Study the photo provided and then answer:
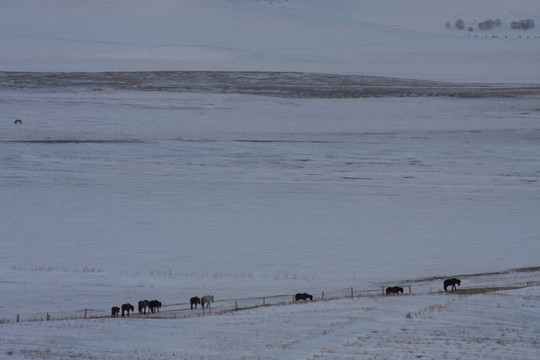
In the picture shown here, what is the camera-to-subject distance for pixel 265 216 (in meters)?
23.7

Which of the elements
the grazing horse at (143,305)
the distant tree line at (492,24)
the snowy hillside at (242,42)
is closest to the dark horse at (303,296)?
the grazing horse at (143,305)

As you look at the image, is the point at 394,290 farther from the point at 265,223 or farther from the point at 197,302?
the point at 265,223

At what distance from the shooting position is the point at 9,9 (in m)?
104

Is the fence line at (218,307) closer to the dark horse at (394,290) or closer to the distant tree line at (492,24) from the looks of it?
the dark horse at (394,290)

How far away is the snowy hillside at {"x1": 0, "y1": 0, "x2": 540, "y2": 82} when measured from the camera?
6812 centimetres

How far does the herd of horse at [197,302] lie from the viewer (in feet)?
48.9

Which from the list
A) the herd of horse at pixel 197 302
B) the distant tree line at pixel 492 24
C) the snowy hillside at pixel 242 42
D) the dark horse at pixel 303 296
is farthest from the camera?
the distant tree line at pixel 492 24

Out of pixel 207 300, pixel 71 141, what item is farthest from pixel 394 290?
pixel 71 141

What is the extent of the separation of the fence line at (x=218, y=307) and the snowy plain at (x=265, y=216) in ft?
0.30

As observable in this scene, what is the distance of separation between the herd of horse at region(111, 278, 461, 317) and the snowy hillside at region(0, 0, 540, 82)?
44.6 metres

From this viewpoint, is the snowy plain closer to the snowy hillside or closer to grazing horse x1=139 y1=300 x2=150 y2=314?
grazing horse x1=139 y1=300 x2=150 y2=314

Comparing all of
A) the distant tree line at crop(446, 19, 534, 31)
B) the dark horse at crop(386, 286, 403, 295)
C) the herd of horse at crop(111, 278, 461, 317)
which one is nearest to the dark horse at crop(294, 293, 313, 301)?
the herd of horse at crop(111, 278, 461, 317)

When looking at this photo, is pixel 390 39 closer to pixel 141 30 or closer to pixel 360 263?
pixel 141 30

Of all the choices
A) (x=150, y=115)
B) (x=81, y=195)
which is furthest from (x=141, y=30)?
(x=81, y=195)
